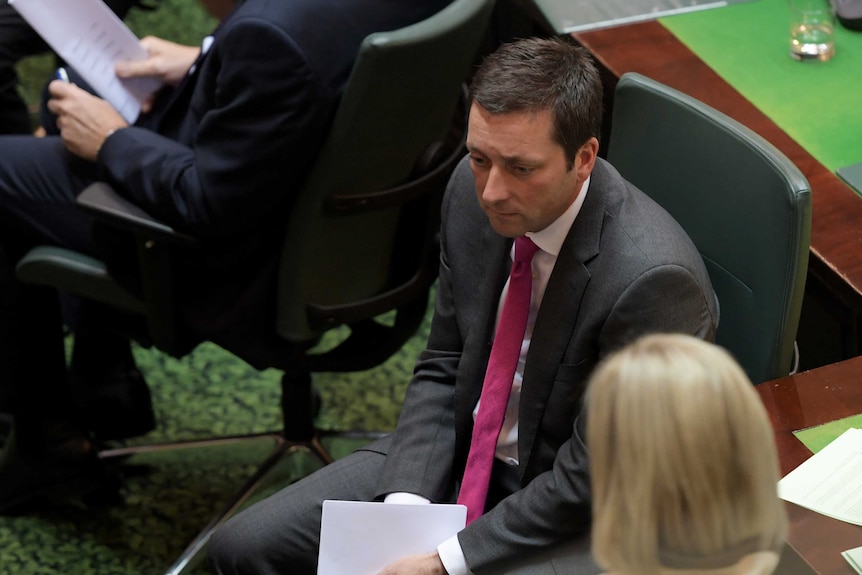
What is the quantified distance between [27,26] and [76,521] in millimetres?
998

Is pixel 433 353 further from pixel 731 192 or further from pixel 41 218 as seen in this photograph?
pixel 41 218

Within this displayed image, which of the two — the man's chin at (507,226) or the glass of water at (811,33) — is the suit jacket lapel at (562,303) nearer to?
the man's chin at (507,226)

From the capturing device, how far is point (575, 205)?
156cm

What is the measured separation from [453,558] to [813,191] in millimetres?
895

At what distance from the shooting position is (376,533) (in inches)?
63.7

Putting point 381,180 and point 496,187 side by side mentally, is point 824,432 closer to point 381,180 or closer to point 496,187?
point 496,187

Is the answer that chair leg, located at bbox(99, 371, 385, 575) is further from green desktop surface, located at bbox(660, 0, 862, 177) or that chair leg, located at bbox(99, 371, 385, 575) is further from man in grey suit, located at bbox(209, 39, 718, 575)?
green desktop surface, located at bbox(660, 0, 862, 177)

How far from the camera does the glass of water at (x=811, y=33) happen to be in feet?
7.64

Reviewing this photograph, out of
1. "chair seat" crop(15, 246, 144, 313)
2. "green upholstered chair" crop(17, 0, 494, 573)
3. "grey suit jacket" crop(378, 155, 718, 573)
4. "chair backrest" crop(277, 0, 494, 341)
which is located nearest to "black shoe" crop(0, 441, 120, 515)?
"green upholstered chair" crop(17, 0, 494, 573)

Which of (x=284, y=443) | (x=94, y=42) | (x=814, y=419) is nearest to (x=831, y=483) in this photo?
(x=814, y=419)

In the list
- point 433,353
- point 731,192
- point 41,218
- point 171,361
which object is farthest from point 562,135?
point 171,361

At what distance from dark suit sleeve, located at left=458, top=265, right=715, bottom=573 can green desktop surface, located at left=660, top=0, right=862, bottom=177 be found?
701mm

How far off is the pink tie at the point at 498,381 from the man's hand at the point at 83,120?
2.81ft

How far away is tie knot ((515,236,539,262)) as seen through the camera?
1.59 m
